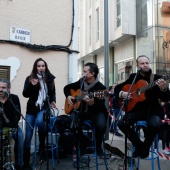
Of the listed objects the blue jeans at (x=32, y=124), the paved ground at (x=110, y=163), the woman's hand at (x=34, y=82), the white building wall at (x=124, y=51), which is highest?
the white building wall at (x=124, y=51)

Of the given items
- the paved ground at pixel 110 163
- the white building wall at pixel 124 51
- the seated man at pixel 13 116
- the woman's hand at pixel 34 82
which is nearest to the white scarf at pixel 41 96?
the woman's hand at pixel 34 82

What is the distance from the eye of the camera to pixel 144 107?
396 cm

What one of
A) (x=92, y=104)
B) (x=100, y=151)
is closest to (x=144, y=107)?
(x=92, y=104)

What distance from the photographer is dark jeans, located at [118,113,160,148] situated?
12.3ft

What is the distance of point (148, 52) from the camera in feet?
47.6

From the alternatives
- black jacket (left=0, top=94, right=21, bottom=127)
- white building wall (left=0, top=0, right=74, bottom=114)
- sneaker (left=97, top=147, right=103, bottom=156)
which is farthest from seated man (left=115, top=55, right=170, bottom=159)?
white building wall (left=0, top=0, right=74, bottom=114)

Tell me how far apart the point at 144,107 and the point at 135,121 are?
24 centimetres

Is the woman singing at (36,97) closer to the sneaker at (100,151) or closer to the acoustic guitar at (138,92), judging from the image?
the sneaker at (100,151)

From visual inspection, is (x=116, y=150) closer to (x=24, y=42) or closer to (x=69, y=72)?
(x=69, y=72)

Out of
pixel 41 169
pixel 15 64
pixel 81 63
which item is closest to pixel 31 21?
pixel 15 64

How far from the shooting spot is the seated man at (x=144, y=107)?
376 centimetres

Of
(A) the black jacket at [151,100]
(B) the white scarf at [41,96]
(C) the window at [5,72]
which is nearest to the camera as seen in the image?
(A) the black jacket at [151,100]

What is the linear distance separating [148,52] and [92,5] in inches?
314

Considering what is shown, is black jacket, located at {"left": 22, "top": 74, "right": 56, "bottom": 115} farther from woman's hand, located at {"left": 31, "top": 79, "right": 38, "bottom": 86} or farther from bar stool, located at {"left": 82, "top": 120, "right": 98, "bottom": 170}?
bar stool, located at {"left": 82, "top": 120, "right": 98, "bottom": 170}
